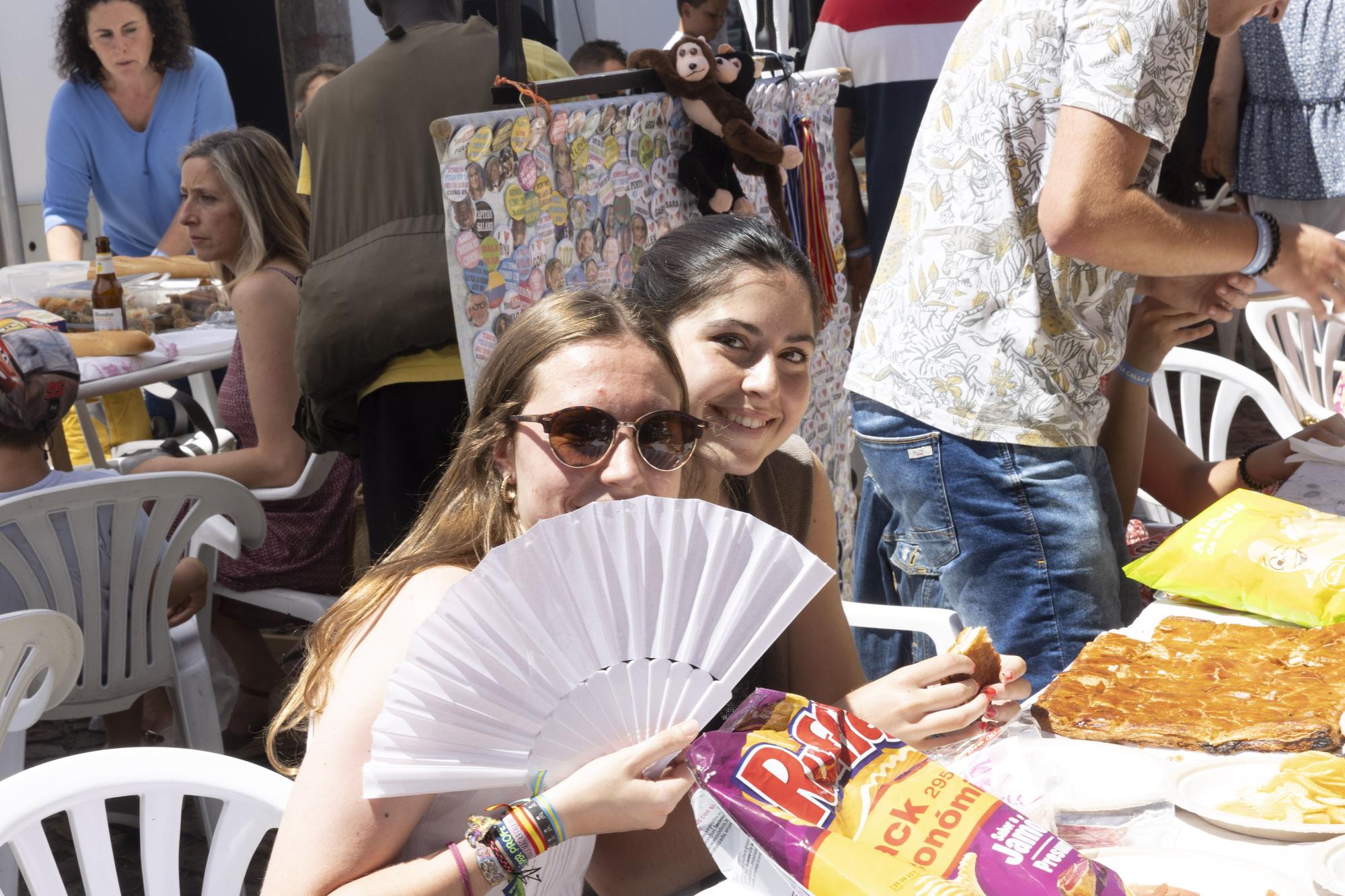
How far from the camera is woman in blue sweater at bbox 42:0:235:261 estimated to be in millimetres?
5059

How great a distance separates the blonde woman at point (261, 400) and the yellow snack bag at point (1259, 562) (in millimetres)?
2246

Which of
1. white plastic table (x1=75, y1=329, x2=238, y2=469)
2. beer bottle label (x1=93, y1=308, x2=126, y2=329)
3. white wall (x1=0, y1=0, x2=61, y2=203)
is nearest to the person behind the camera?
white plastic table (x1=75, y1=329, x2=238, y2=469)

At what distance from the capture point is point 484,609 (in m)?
1.01

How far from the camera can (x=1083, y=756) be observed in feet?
4.65

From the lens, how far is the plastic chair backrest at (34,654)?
2.14 m

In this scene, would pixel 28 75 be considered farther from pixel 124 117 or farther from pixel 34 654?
pixel 34 654

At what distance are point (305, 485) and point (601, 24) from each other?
4.67 m

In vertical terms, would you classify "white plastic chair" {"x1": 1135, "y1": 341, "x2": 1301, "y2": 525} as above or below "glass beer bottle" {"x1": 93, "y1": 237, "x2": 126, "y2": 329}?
below

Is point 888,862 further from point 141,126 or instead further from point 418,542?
point 141,126

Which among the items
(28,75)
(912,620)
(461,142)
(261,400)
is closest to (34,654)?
(461,142)

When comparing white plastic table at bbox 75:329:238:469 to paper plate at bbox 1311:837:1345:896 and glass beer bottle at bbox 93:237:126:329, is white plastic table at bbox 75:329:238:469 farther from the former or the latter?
paper plate at bbox 1311:837:1345:896

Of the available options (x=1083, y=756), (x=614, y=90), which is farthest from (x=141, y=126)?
(x=1083, y=756)

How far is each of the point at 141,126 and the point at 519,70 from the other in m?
3.34

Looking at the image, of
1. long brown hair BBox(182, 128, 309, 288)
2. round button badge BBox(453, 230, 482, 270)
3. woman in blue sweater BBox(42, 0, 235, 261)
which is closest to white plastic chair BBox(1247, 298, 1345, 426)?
round button badge BBox(453, 230, 482, 270)
